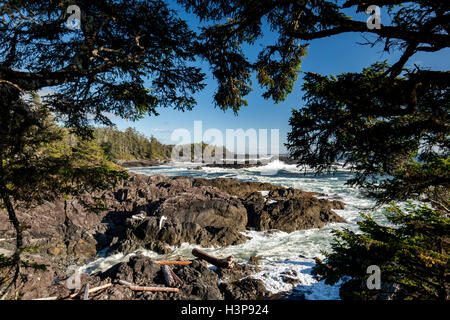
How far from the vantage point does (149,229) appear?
10203 millimetres

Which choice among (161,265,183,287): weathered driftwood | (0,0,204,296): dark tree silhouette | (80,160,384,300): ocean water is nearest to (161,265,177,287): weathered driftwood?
(161,265,183,287): weathered driftwood

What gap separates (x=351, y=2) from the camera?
2.68m

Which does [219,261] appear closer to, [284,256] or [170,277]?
[170,277]

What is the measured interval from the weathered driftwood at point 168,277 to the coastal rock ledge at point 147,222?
2.73m

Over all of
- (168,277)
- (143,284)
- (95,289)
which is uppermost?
(95,289)

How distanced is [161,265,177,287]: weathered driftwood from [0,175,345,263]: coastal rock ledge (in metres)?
2.73

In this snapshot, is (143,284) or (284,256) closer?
(143,284)

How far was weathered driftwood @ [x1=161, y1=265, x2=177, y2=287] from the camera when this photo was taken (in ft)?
21.1

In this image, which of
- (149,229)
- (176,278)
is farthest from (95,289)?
(149,229)

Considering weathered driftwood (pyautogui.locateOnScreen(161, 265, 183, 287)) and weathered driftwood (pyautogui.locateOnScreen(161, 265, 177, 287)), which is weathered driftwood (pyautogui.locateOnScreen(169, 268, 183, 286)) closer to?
weathered driftwood (pyautogui.locateOnScreen(161, 265, 183, 287))

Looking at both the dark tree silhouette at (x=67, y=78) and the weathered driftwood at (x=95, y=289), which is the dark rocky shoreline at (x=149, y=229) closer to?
the weathered driftwood at (x=95, y=289)

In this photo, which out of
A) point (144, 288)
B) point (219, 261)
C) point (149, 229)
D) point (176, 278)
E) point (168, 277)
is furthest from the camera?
point (149, 229)

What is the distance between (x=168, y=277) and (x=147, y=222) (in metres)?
4.53

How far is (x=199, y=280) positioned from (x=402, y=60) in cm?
785
